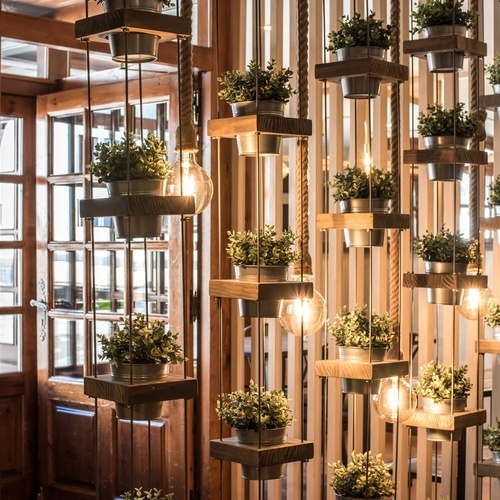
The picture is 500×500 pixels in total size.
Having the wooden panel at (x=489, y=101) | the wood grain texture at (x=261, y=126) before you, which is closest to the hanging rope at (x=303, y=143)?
the wood grain texture at (x=261, y=126)

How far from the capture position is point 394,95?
3529mm

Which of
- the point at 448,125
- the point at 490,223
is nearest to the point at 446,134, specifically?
the point at 448,125

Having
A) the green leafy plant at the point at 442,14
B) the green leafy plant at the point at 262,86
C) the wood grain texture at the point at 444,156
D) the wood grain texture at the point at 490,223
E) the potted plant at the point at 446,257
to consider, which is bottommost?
the potted plant at the point at 446,257

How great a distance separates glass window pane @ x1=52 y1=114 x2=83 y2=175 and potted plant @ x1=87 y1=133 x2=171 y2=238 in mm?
2622

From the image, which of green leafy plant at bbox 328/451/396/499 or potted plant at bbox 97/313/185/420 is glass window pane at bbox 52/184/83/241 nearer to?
green leafy plant at bbox 328/451/396/499

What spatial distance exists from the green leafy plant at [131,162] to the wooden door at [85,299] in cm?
211

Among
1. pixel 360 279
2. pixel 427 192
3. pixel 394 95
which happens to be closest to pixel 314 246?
pixel 360 279

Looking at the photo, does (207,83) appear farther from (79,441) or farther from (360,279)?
(79,441)

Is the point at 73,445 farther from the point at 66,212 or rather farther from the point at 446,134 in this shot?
the point at 446,134

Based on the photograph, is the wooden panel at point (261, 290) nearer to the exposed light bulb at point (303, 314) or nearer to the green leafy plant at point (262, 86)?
the exposed light bulb at point (303, 314)

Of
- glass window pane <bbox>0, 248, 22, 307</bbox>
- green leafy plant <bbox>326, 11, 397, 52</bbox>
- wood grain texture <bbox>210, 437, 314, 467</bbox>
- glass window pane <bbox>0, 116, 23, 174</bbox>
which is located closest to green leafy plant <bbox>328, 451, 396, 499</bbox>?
wood grain texture <bbox>210, 437, 314, 467</bbox>

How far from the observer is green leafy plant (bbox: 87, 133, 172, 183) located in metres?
2.58

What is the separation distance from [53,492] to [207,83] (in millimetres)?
2324

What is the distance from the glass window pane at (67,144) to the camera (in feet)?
17.2
